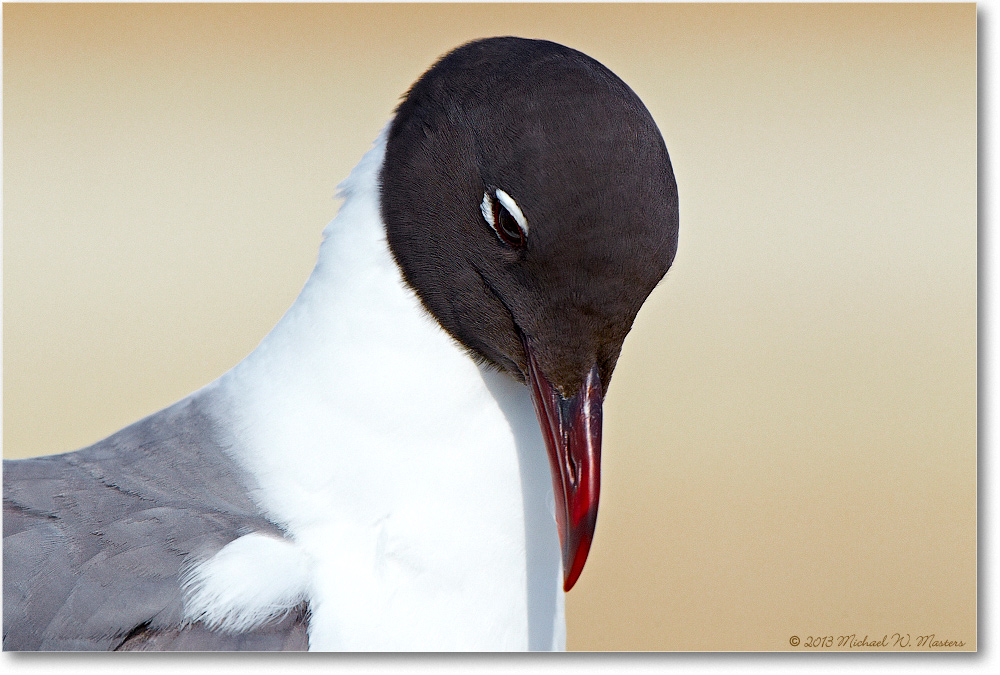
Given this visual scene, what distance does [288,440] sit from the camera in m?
2.02

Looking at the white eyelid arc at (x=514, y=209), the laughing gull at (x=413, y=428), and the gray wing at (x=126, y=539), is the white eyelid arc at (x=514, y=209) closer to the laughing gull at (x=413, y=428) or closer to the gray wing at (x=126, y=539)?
the laughing gull at (x=413, y=428)

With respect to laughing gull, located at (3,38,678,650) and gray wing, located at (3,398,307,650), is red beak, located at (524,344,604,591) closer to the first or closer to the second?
laughing gull, located at (3,38,678,650)

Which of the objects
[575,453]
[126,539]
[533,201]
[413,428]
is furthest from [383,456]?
[533,201]

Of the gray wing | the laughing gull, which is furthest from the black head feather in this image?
the gray wing

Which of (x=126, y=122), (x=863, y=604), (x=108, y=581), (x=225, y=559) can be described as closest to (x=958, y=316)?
(x=863, y=604)

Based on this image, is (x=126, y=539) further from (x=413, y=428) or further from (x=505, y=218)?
(x=505, y=218)

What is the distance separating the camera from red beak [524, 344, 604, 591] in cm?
187

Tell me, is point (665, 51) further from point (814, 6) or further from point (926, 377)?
point (926, 377)

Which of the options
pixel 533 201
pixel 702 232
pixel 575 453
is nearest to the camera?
pixel 533 201

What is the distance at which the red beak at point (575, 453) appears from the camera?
1868 millimetres

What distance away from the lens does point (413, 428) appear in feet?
6.61

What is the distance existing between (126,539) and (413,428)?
21.8 inches

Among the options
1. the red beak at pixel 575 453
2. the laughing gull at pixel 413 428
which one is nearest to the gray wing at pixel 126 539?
the laughing gull at pixel 413 428

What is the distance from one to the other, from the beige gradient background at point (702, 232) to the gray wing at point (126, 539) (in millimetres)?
663
